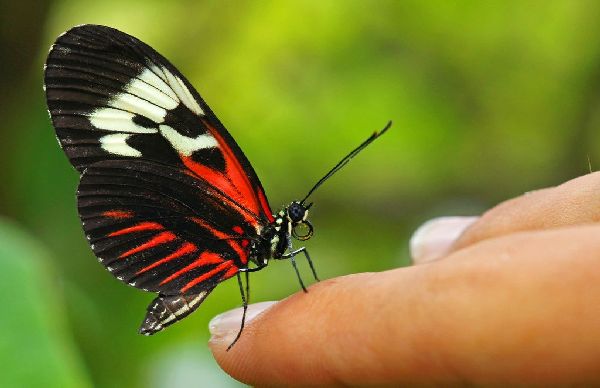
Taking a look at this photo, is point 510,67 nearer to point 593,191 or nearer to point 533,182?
point 533,182

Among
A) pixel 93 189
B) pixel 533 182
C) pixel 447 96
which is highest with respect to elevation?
pixel 93 189

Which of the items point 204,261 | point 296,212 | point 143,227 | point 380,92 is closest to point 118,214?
point 143,227

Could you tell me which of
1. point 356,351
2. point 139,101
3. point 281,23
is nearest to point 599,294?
point 356,351

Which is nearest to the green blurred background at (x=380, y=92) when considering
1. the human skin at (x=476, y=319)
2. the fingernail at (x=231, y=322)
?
the fingernail at (x=231, y=322)

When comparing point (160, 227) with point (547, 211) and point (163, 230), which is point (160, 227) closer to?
point (163, 230)

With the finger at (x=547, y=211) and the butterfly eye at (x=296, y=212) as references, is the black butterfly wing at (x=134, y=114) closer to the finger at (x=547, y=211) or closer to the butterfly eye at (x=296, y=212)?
the butterfly eye at (x=296, y=212)

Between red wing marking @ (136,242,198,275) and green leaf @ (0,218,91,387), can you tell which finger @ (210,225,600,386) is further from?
green leaf @ (0,218,91,387)
